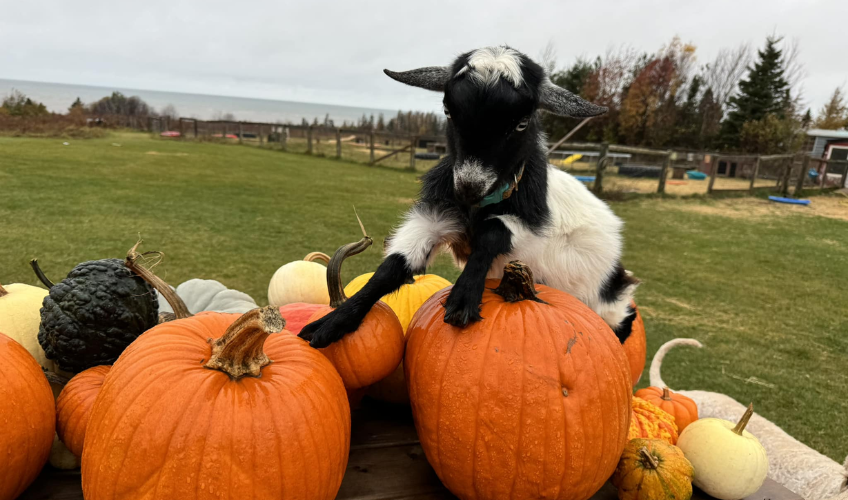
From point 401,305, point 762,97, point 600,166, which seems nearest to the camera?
point 401,305

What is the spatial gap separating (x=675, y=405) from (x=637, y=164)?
26.7 m

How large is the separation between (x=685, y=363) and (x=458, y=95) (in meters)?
5.19

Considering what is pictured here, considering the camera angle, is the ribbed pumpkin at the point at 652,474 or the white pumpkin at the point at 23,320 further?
the white pumpkin at the point at 23,320

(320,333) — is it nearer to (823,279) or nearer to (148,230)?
(148,230)

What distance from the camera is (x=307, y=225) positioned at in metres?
10.4

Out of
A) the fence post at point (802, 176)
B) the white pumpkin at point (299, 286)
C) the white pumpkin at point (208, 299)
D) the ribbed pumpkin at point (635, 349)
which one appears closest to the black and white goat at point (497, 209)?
the ribbed pumpkin at point (635, 349)

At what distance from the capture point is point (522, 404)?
150 cm

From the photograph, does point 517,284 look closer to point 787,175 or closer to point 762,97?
point 787,175

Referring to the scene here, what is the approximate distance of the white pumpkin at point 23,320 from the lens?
76.9 inches

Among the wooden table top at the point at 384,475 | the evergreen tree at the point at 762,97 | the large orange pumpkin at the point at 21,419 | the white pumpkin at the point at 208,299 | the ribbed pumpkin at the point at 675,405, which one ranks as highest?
the evergreen tree at the point at 762,97

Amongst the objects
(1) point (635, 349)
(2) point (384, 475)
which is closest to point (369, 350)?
(2) point (384, 475)

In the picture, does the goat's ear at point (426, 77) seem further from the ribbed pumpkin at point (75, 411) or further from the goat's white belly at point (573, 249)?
the ribbed pumpkin at point (75, 411)

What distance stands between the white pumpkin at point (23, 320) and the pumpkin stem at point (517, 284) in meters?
1.84

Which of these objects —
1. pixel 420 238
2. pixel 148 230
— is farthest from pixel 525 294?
pixel 148 230
